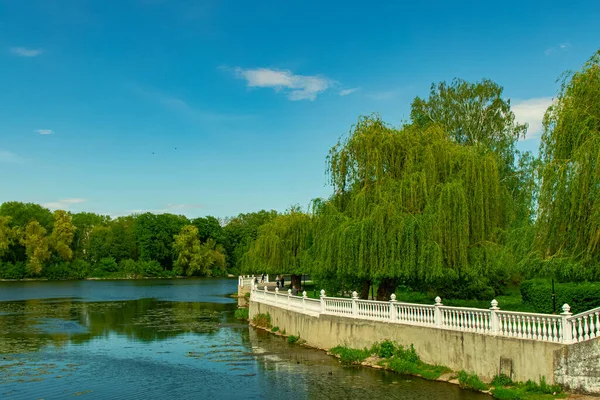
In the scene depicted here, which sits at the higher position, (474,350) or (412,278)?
(412,278)

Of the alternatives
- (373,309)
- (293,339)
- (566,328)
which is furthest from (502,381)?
(293,339)

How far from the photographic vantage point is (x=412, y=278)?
2253 cm

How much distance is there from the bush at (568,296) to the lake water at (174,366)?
7515mm

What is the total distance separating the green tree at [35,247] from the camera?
91.2 meters

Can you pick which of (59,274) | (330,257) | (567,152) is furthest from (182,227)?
(567,152)

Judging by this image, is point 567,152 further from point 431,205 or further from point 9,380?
point 9,380

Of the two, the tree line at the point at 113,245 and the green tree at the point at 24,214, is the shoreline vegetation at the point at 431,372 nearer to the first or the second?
the tree line at the point at 113,245

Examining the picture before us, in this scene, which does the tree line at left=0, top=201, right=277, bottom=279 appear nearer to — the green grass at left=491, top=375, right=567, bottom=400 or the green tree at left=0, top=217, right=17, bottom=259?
the green tree at left=0, top=217, right=17, bottom=259

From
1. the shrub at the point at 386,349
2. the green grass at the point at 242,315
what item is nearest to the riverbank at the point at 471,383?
the shrub at the point at 386,349

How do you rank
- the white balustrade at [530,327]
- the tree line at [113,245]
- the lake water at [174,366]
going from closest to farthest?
the white balustrade at [530,327] → the lake water at [174,366] → the tree line at [113,245]

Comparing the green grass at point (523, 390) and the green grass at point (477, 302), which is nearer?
the green grass at point (523, 390)

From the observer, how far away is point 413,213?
74.0 ft

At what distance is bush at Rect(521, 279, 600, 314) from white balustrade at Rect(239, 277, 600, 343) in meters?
4.69

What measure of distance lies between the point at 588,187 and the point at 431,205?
6.91 m
